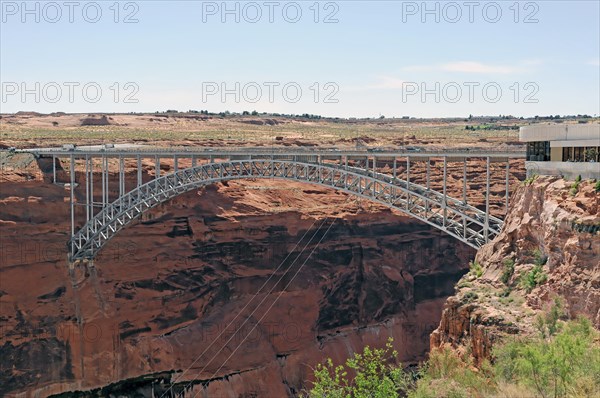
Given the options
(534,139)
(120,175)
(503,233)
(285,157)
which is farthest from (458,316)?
(120,175)

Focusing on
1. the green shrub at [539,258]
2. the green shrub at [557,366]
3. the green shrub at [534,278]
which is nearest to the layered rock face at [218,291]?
the green shrub at [539,258]

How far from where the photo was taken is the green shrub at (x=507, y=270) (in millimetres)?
24812

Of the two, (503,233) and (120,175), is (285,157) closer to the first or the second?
(120,175)

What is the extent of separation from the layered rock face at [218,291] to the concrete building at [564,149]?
23988 millimetres

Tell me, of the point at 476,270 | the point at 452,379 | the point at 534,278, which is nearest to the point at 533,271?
the point at 534,278

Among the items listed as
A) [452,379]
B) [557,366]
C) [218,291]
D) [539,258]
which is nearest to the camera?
[557,366]

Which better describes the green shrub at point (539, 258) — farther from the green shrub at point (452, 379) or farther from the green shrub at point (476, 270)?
the green shrub at point (452, 379)

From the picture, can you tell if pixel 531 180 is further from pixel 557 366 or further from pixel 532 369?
pixel 557 366

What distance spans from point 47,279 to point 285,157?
544 inches

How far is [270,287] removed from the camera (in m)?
50.2

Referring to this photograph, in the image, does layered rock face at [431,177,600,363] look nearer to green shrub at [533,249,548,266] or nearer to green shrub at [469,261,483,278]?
green shrub at [533,249,548,266]

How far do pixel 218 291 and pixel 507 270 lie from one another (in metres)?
26.5

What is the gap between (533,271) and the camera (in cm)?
2361

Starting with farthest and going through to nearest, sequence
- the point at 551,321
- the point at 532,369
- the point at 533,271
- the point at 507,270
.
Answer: the point at 507,270 → the point at 533,271 → the point at 551,321 → the point at 532,369
